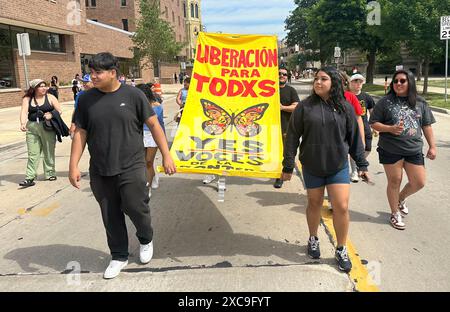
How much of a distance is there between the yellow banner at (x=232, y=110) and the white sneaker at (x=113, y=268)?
1.08 m

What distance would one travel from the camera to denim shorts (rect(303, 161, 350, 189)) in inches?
144

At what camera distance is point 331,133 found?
3.62m

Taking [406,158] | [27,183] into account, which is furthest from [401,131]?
[27,183]

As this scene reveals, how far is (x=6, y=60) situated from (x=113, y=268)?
22.4 metres

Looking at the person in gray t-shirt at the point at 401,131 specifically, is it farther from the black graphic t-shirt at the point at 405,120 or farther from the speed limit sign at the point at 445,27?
the speed limit sign at the point at 445,27

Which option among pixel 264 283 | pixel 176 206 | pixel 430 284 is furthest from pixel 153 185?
pixel 430 284

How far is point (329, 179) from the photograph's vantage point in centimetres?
369

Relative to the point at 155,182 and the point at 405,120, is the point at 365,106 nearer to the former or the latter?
the point at 405,120

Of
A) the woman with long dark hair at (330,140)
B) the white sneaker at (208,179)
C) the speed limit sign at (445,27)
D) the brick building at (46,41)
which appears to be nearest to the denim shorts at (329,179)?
the woman with long dark hair at (330,140)

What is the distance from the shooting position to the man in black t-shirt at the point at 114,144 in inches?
137

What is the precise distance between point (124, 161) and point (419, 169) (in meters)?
3.26

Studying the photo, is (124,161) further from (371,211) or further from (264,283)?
(371,211)

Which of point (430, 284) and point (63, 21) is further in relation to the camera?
point (63, 21)

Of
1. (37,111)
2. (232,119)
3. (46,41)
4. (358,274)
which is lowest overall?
(358,274)
